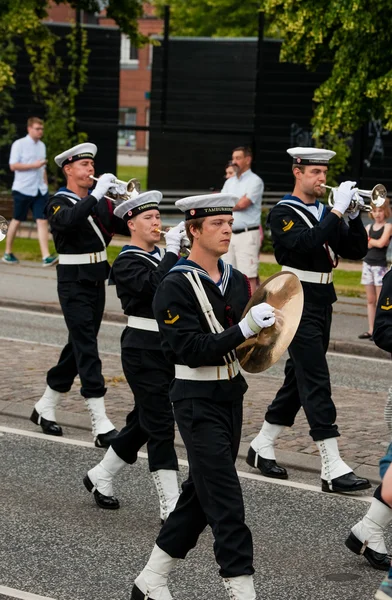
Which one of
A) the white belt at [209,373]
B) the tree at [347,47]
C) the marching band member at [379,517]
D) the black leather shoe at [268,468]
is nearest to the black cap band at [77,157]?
the black leather shoe at [268,468]

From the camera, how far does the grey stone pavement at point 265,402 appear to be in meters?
8.58

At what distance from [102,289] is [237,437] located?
3414 mm

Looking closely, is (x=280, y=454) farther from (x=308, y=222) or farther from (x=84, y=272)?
(x=84, y=272)

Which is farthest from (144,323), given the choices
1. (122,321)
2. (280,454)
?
(122,321)

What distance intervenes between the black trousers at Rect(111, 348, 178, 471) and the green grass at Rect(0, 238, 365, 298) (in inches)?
342

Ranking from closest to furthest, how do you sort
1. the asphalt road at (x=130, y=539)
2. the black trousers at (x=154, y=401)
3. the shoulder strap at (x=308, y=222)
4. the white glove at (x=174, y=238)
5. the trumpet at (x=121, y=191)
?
1. the asphalt road at (x=130, y=539)
2. the white glove at (x=174, y=238)
3. the black trousers at (x=154, y=401)
4. the shoulder strap at (x=308, y=222)
5. the trumpet at (x=121, y=191)

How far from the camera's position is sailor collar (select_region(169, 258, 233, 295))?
548cm

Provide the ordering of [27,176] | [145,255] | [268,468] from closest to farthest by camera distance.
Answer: [145,255]
[268,468]
[27,176]

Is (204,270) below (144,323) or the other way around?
the other way around

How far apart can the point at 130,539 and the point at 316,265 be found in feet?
7.07

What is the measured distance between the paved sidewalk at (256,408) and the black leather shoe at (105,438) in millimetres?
589

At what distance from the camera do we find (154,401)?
6863 millimetres

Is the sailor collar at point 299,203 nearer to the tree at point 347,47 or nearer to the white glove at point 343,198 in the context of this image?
the white glove at point 343,198

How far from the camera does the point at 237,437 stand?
5555mm
